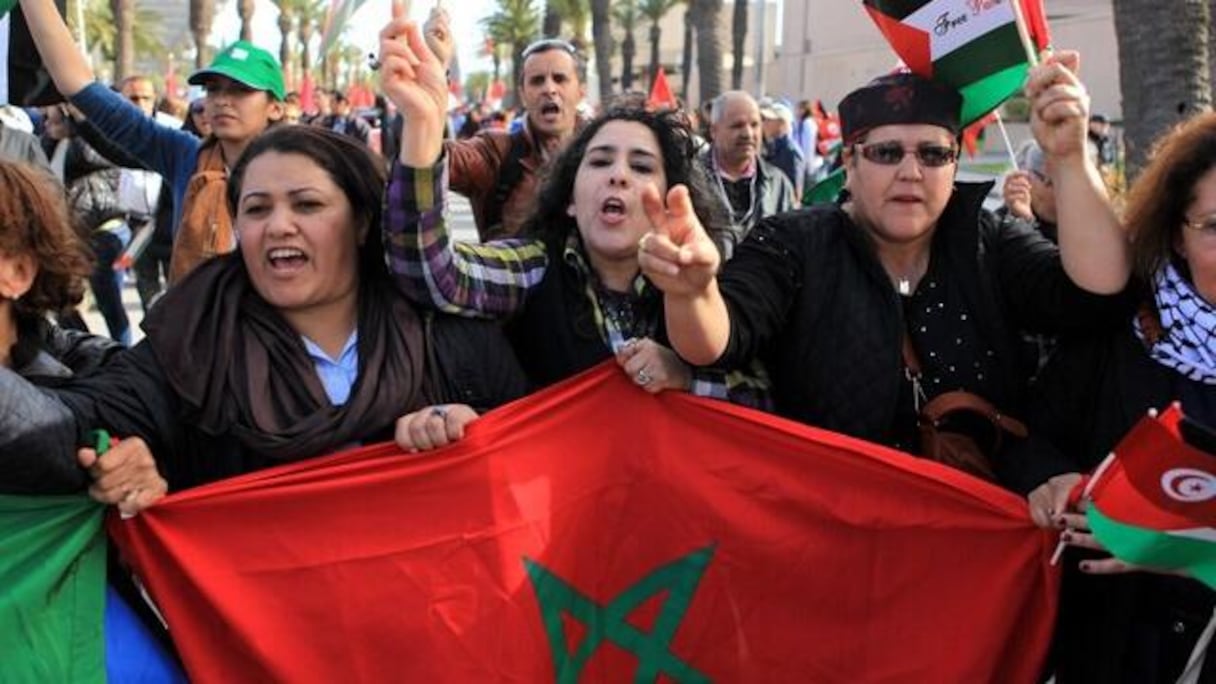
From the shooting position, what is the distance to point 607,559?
112 inches

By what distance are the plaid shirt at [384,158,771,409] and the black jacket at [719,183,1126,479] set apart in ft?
0.41

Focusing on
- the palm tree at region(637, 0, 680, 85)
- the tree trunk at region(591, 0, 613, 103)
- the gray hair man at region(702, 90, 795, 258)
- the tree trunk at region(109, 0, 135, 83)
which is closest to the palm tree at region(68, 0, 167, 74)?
the tree trunk at region(591, 0, 613, 103)

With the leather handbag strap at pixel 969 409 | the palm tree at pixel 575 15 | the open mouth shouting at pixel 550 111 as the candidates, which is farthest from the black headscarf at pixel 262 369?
the palm tree at pixel 575 15

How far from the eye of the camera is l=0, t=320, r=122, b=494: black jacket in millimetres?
2236

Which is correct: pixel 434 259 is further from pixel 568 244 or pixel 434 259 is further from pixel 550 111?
pixel 550 111

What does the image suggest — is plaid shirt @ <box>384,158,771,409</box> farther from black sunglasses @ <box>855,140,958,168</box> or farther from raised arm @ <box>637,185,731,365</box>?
black sunglasses @ <box>855,140,958,168</box>

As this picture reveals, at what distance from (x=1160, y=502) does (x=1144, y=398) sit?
0.41 meters

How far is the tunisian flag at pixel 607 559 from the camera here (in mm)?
2590

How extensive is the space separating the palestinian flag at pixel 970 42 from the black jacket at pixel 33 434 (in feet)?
6.99

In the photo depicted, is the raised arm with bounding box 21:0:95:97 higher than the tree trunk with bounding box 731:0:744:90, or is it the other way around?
the tree trunk with bounding box 731:0:744:90

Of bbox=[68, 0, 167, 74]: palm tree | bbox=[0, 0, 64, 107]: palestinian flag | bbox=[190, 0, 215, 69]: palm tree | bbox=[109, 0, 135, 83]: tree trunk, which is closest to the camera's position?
bbox=[0, 0, 64, 107]: palestinian flag

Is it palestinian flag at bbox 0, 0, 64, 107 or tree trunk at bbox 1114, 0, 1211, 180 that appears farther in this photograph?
tree trunk at bbox 1114, 0, 1211, 180

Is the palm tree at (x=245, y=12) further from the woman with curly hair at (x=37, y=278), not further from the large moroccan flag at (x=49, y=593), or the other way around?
the large moroccan flag at (x=49, y=593)

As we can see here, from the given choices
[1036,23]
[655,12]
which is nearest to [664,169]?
[1036,23]
